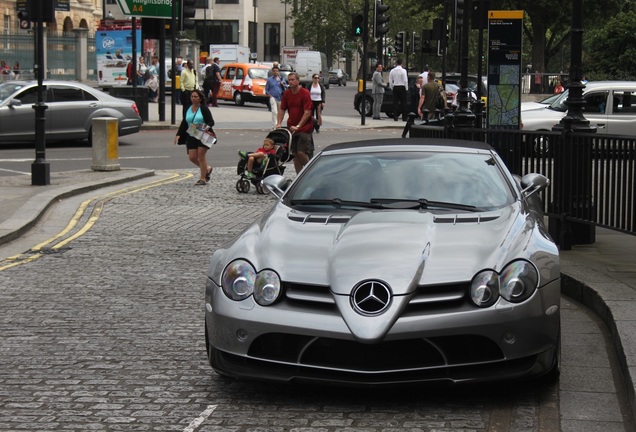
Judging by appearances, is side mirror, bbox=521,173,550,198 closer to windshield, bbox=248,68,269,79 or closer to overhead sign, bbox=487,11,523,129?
overhead sign, bbox=487,11,523,129

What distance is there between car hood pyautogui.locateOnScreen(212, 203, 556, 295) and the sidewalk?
0.96 metres

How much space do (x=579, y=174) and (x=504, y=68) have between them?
8.83 m

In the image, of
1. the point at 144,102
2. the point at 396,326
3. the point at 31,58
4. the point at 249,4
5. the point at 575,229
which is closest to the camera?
the point at 396,326

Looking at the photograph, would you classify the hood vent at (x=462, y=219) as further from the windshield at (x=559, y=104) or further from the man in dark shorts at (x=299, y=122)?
the windshield at (x=559, y=104)

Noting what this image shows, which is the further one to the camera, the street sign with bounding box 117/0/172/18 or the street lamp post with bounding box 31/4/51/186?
the street sign with bounding box 117/0/172/18

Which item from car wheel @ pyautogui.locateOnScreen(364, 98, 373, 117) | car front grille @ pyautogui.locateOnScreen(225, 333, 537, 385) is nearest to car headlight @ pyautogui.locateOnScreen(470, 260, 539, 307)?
car front grille @ pyautogui.locateOnScreen(225, 333, 537, 385)

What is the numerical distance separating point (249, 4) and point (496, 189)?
115 m

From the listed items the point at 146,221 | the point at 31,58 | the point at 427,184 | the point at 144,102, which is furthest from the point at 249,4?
the point at 427,184

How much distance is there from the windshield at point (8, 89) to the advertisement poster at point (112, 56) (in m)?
27.3

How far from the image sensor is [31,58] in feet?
186

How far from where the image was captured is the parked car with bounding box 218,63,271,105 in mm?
49750

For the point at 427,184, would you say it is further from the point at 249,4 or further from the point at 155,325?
the point at 249,4

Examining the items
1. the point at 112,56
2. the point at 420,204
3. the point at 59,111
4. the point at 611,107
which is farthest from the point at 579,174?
the point at 112,56

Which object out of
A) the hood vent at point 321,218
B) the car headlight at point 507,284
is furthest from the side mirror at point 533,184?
the car headlight at point 507,284
